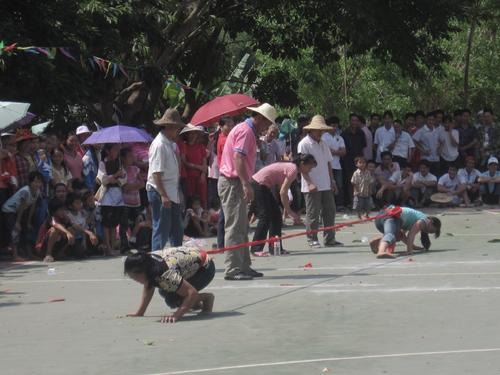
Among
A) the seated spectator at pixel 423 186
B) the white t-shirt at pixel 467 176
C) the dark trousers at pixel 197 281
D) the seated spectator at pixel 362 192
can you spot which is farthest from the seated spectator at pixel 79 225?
the white t-shirt at pixel 467 176

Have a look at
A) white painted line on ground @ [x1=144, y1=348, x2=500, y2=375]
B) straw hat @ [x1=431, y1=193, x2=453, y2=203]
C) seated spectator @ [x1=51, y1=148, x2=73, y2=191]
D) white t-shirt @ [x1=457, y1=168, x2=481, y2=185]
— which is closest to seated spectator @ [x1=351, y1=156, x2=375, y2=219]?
straw hat @ [x1=431, y1=193, x2=453, y2=203]

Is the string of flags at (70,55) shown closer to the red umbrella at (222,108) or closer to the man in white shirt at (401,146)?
the red umbrella at (222,108)

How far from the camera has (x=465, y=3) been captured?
77.8ft

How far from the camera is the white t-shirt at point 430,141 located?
2328 cm

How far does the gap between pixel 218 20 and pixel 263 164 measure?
5.61 m

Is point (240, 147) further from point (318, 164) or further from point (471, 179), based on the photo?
point (471, 179)

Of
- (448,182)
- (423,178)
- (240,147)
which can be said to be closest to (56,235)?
(240,147)

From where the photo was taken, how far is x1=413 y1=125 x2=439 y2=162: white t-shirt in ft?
76.4

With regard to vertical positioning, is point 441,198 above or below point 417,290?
above

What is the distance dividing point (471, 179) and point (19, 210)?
414 inches

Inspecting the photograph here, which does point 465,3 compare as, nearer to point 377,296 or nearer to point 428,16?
point 428,16

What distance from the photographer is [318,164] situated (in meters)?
16.2

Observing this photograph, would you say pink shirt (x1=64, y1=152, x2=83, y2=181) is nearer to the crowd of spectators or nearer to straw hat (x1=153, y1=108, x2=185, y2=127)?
the crowd of spectators

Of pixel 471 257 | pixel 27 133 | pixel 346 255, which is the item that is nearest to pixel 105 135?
pixel 27 133
